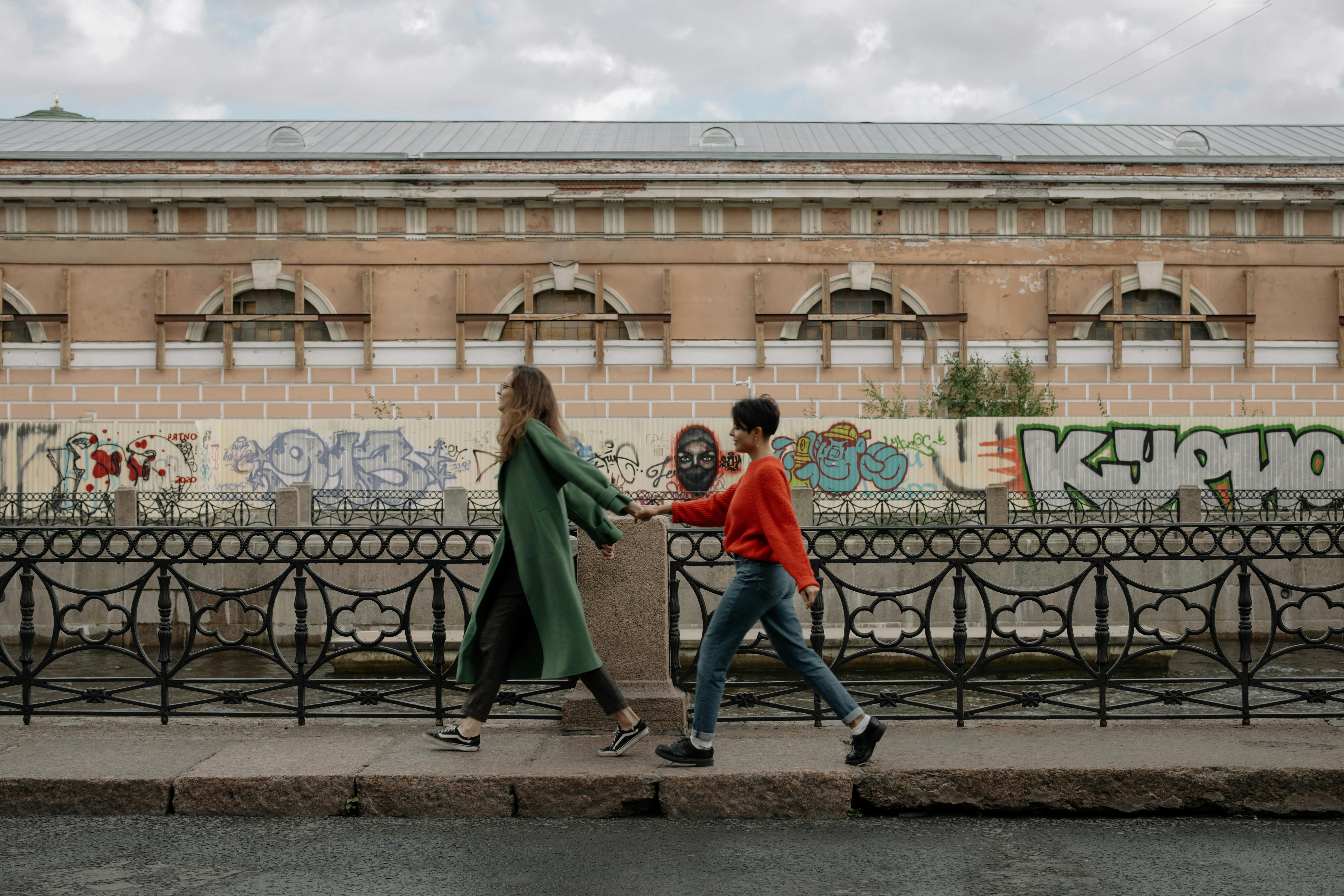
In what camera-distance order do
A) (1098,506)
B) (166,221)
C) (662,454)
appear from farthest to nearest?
(166,221) → (662,454) → (1098,506)

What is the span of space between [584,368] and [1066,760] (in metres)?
20.0

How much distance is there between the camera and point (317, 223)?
80.6 feet

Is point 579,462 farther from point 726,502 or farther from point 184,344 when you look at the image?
point 184,344

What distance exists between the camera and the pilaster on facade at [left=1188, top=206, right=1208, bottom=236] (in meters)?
25.0

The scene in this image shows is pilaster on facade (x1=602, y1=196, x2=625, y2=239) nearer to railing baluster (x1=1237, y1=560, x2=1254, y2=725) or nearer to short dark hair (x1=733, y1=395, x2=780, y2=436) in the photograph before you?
railing baluster (x1=1237, y1=560, x2=1254, y2=725)

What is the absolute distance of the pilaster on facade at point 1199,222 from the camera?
25.0 meters

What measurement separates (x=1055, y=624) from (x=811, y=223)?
1222cm

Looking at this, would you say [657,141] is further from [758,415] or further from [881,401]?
[758,415]

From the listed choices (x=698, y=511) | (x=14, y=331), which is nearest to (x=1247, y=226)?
(x=698, y=511)

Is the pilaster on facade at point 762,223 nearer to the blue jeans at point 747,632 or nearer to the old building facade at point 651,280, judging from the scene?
the old building facade at point 651,280

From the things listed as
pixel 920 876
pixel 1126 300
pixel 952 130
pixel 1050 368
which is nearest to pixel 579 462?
pixel 920 876

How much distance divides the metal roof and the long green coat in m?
20.4

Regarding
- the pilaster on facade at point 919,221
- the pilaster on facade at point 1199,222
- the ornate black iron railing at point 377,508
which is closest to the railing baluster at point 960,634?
the ornate black iron railing at point 377,508

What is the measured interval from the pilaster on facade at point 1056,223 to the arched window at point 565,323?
32.3 ft
